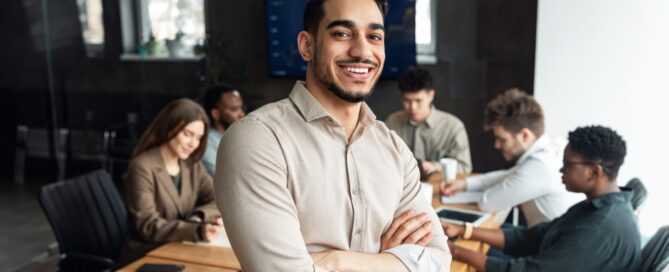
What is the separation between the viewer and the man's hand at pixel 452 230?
2.42m

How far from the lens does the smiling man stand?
124 cm

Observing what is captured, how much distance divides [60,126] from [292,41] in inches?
83.1

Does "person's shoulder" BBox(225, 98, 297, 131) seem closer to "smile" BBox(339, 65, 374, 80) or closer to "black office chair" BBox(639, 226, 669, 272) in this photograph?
"smile" BBox(339, 65, 374, 80)

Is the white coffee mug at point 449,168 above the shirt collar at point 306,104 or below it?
below

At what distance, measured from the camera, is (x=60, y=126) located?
202 inches

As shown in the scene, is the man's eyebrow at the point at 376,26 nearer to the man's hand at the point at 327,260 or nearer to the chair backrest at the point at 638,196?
the man's hand at the point at 327,260

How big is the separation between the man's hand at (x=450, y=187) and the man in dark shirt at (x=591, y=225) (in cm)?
68

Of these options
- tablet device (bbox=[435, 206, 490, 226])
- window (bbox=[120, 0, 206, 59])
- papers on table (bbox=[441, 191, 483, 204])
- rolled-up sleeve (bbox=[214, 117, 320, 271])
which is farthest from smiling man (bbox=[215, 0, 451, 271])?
window (bbox=[120, 0, 206, 59])

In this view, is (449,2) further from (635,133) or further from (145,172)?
(145,172)

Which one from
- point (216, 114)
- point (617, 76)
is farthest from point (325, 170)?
point (617, 76)

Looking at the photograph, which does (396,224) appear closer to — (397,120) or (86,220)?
(86,220)

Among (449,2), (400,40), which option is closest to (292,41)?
(400,40)

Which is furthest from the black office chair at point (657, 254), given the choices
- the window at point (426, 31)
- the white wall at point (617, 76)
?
the window at point (426, 31)

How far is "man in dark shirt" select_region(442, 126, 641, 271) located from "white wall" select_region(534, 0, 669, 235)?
150 cm
